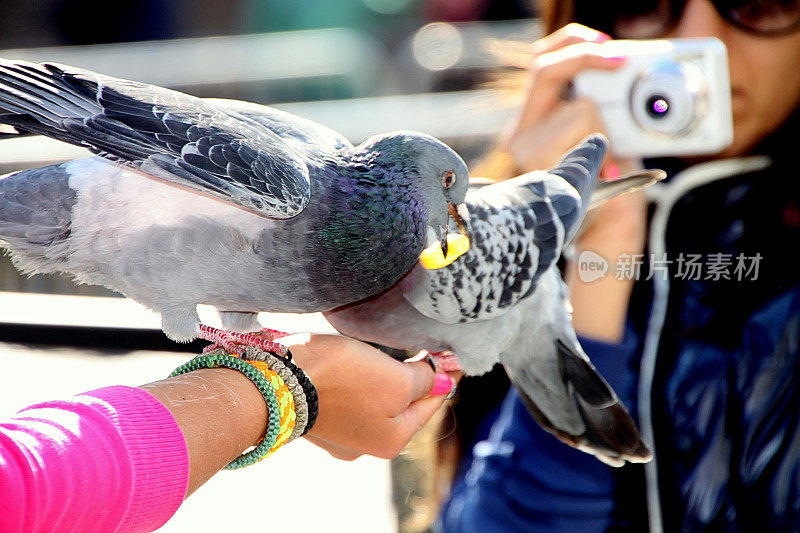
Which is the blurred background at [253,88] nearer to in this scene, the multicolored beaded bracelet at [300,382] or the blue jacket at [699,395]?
the blue jacket at [699,395]

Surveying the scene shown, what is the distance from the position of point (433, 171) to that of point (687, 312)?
0.72 m

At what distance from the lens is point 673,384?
184cm

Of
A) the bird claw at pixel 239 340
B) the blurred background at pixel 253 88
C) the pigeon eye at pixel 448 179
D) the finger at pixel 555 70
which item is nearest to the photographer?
the bird claw at pixel 239 340

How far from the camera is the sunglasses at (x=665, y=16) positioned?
1.76m

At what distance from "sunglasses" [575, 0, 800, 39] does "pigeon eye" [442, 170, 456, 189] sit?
62cm

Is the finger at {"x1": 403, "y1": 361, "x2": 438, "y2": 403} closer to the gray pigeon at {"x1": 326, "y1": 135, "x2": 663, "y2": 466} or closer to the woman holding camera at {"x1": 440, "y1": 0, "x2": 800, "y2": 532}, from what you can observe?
the gray pigeon at {"x1": 326, "y1": 135, "x2": 663, "y2": 466}

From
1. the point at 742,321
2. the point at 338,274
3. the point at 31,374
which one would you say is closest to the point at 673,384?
the point at 742,321

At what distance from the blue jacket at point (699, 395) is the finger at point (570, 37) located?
1.20ft

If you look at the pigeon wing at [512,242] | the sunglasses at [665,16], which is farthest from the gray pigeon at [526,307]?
the sunglasses at [665,16]

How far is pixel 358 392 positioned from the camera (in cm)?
160

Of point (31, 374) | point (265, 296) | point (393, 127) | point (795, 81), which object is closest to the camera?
point (265, 296)

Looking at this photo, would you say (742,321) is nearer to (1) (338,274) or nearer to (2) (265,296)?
(1) (338,274)

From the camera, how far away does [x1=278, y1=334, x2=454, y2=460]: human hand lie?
1.58 meters

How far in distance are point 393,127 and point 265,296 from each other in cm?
372
